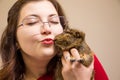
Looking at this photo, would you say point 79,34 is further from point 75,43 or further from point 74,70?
point 74,70

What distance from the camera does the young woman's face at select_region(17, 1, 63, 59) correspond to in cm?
93

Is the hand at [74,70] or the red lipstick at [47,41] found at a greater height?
the red lipstick at [47,41]

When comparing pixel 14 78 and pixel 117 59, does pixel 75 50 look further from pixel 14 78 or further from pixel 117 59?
pixel 117 59

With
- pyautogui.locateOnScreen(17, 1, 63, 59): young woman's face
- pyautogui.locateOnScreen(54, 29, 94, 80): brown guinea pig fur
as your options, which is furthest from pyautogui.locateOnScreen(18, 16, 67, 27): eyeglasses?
pyautogui.locateOnScreen(54, 29, 94, 80): brown guinea pig fur

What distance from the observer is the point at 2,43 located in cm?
122

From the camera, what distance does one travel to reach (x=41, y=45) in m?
0.93

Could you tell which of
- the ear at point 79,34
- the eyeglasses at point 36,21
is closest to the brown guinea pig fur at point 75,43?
the ear at point 79,34

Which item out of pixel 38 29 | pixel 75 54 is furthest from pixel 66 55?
pixel 38 29

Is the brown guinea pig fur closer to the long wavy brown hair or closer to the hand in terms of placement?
the hand

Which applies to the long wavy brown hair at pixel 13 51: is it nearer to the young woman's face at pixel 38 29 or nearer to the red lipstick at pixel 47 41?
the young woman's face at pixel 38 29

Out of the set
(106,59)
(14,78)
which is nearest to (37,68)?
(14,78)

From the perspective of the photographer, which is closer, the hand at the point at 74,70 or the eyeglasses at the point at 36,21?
the hand at the point at 74,70

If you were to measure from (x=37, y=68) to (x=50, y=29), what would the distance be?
0.24m

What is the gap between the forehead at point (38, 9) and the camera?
99 cm
